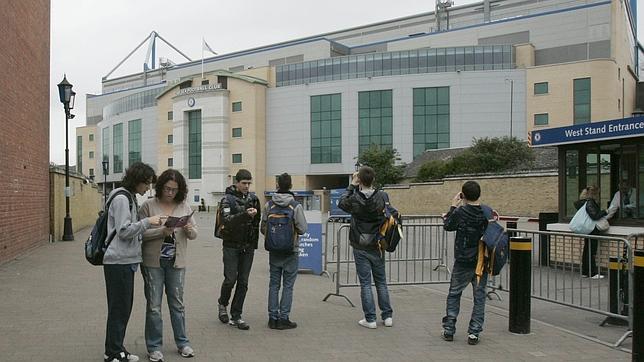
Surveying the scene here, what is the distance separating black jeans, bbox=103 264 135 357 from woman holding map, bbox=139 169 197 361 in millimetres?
253

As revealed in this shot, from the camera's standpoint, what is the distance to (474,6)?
8575 centimetres

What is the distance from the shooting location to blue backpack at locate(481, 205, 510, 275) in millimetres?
6449

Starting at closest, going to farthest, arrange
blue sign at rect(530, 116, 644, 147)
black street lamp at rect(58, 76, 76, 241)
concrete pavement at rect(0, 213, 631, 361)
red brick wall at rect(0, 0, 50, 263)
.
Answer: concrete pavement at rect(0, 213, 631, 361)
blue sign at rect(530, 116, 644, 147)
red brick wall at rect(0, 0, 50, 263)
black street lamp at rect(58, 76, 76, 241)

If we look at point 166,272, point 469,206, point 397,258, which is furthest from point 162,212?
point 397,258

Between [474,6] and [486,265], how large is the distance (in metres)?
85.8

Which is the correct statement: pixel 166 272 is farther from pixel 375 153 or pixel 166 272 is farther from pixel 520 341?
pixel 375 153

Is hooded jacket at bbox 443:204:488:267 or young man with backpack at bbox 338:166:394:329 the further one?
young man with backpack at bbox 338:166:394:329

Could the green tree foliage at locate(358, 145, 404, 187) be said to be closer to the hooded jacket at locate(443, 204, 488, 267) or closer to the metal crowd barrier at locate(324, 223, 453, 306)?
the metal crowd barrier at locate(324, 223, 453, 306)

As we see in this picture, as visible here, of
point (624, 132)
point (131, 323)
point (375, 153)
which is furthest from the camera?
point (375, 153)

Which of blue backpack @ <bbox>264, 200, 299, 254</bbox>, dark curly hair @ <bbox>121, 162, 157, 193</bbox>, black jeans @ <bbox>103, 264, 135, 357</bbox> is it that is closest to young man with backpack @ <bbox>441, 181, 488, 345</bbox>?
blue backpack @ <bbox>264, 200, 299, 254</bbox>

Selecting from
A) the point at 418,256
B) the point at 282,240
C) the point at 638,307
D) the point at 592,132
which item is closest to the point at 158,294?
the point at 282,240

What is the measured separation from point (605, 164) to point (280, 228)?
7966mm

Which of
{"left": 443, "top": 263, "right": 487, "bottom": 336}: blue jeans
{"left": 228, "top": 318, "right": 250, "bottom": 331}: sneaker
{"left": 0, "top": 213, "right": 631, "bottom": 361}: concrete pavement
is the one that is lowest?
{"left": 0, "top": 213, "right": 631, "bottom": 361}: concrete pavement

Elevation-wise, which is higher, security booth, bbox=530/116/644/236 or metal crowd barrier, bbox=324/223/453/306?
security booth, bbox=530/116/644/236
